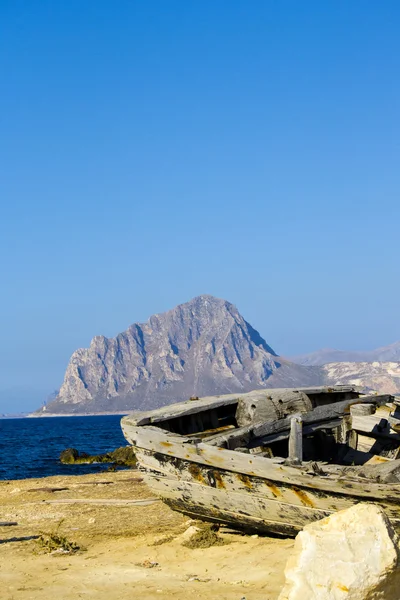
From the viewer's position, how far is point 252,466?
9.21m

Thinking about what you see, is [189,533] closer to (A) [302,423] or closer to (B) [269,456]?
(B) [269,456]

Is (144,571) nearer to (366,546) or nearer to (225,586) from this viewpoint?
(225,586)

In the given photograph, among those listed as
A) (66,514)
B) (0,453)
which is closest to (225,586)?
(66,514)

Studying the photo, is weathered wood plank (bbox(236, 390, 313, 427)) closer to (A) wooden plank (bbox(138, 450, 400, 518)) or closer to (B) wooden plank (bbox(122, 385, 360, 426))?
(B) wooden plank (bbox(122, 385, 360, 426))

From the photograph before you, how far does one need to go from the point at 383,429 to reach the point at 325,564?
6575 millimetres

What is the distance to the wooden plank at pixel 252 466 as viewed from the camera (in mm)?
8445

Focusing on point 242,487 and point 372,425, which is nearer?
point 242,487

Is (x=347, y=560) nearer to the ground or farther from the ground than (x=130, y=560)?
farther from the ground

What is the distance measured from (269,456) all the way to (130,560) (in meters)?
2.44

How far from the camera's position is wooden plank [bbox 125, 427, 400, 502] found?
8445mm

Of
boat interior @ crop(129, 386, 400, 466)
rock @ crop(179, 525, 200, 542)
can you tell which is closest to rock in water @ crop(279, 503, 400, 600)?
rock @ crop(179, 525, 200, 542)

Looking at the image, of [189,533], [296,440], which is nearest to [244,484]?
[296,440]

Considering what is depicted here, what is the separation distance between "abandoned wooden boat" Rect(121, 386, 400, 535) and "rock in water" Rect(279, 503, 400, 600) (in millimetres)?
2812

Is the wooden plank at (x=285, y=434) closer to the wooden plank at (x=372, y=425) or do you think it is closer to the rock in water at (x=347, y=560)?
the wooden plank at (x=372, y=425)
